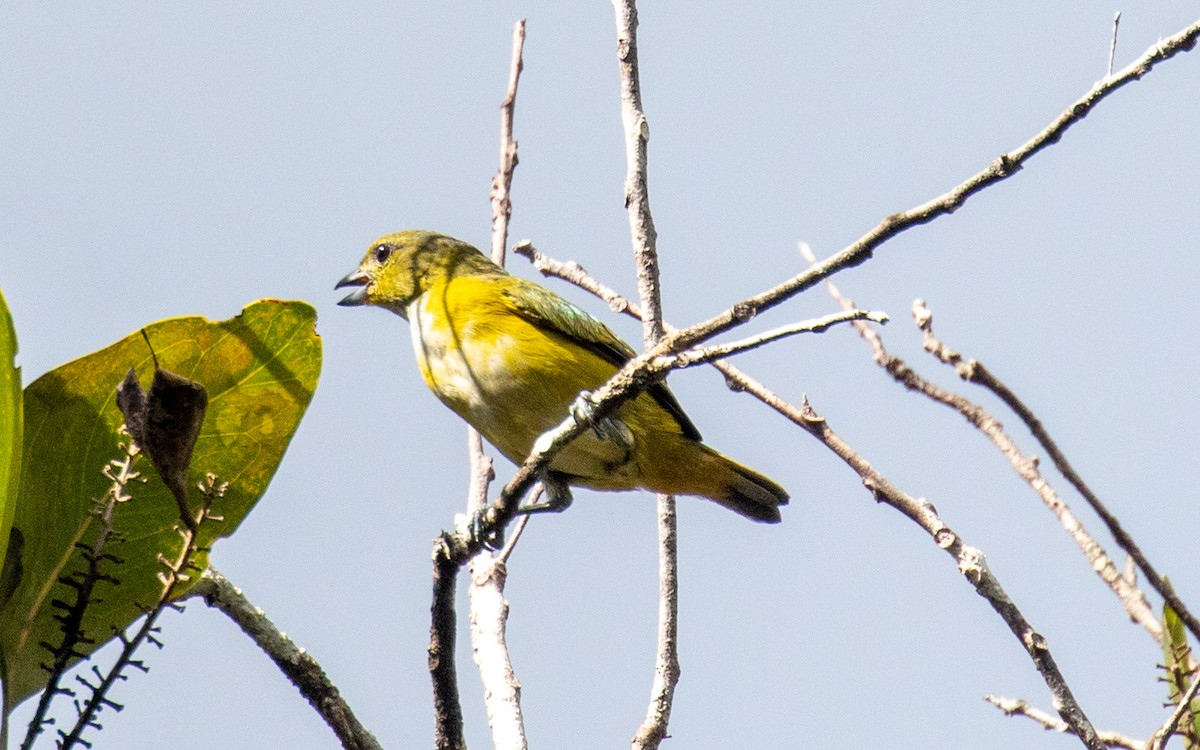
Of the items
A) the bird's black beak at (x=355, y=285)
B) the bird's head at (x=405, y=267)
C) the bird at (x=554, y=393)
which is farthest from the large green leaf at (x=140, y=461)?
the bird's black beak at (x=355, y=285)

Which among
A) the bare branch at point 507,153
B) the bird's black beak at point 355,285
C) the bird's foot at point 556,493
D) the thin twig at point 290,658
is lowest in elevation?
the thin twig at point 290,658

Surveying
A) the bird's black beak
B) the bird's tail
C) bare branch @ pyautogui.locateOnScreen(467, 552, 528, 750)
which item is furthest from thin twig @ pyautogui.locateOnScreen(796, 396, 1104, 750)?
the bird's black beak

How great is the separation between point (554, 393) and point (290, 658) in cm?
240

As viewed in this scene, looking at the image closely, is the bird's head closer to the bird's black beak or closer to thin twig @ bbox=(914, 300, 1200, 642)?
the bird's black beak

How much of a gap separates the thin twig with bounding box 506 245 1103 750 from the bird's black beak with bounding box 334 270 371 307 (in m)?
3.07

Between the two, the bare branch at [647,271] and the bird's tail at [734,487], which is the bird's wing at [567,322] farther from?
the bare branch at [647,271]

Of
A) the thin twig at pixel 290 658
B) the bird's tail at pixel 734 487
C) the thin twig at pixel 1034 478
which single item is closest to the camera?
the thin twig at pixel 290 658

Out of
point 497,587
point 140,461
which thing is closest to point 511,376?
point 497,587

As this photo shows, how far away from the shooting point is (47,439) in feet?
6.91

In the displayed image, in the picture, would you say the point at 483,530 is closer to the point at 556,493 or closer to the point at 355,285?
the point at 556,493

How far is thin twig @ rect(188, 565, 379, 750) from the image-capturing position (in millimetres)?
2363

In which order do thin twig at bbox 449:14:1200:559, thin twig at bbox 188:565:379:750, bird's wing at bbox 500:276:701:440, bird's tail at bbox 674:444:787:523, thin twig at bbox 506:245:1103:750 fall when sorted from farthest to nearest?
bird's wing at bbox 500:276:701:440, bird's tail at bbox 674:444:787:523, thin twig at bbox 506:245:1103:750, thin twig at bbox 188:565:379:750, thin twig at bbox 449:14:1200:559

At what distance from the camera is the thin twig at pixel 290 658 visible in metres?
2.36

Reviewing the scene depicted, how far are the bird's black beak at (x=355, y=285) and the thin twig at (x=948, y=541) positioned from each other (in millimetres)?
3065
